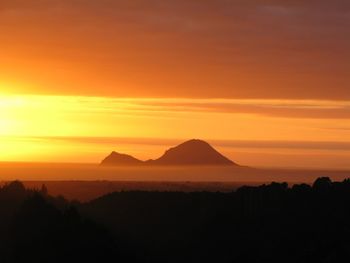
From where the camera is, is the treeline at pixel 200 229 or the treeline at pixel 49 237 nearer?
the treeline at pixel 200 229

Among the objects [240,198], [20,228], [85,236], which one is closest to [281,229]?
[240,198]

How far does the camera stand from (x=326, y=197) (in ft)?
348

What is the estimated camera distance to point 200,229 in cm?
10931

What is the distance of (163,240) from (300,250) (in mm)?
20028

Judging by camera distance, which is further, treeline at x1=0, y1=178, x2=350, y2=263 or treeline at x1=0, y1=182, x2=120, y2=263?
treeline at x1=0, y1=182, x2=120, y2=263

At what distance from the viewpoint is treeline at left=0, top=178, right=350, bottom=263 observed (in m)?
96.2

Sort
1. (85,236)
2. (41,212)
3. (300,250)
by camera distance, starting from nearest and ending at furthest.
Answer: (300,250)
(85,236)
(41,212)

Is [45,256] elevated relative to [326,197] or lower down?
lower down

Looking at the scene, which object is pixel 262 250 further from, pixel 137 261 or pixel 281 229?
pixel 137 261

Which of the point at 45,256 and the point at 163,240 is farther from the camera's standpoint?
the point at 163,240

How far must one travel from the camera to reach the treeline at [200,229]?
316ft

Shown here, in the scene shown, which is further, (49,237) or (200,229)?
(200,229)

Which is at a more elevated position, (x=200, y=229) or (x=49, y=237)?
(x=200, y=229)

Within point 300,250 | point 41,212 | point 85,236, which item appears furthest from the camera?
point 41,212
